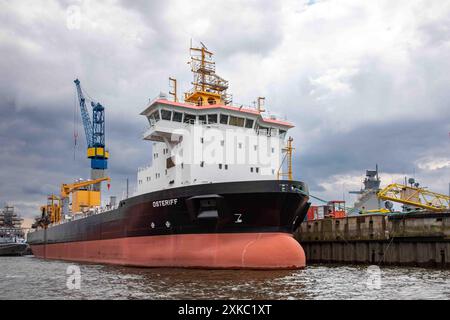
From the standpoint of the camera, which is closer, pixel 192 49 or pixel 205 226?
pixel 205 226

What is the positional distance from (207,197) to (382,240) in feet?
41.8

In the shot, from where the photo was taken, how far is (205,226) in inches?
856

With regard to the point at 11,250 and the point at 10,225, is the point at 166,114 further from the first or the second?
the point at 10,225

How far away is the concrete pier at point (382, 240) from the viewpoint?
2478 centimetres

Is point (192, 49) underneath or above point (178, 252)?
above

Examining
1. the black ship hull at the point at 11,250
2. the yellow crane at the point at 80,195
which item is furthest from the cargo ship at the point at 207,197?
the black ship hull at the point at 11,250

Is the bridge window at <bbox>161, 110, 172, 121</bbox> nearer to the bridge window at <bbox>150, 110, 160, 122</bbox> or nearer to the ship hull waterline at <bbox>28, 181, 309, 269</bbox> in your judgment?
the bridge window at <bbox>150, 110, 160, 122</bbox>

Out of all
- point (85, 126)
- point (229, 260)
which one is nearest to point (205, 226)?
point (229, 260)

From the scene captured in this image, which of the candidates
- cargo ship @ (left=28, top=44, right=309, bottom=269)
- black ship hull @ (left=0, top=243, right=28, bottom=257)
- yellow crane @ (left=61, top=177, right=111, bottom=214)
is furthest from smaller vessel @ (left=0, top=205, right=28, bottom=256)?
cargo ship @ (left=28, top=44, right=309, bottom=269)

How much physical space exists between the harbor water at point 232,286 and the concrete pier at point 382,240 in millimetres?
4275

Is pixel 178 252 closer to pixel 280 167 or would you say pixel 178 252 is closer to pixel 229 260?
pixel 229 260

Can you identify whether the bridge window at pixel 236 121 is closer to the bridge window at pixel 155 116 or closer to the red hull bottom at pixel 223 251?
the bridge window at pixel 155 116

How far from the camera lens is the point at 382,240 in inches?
1082
